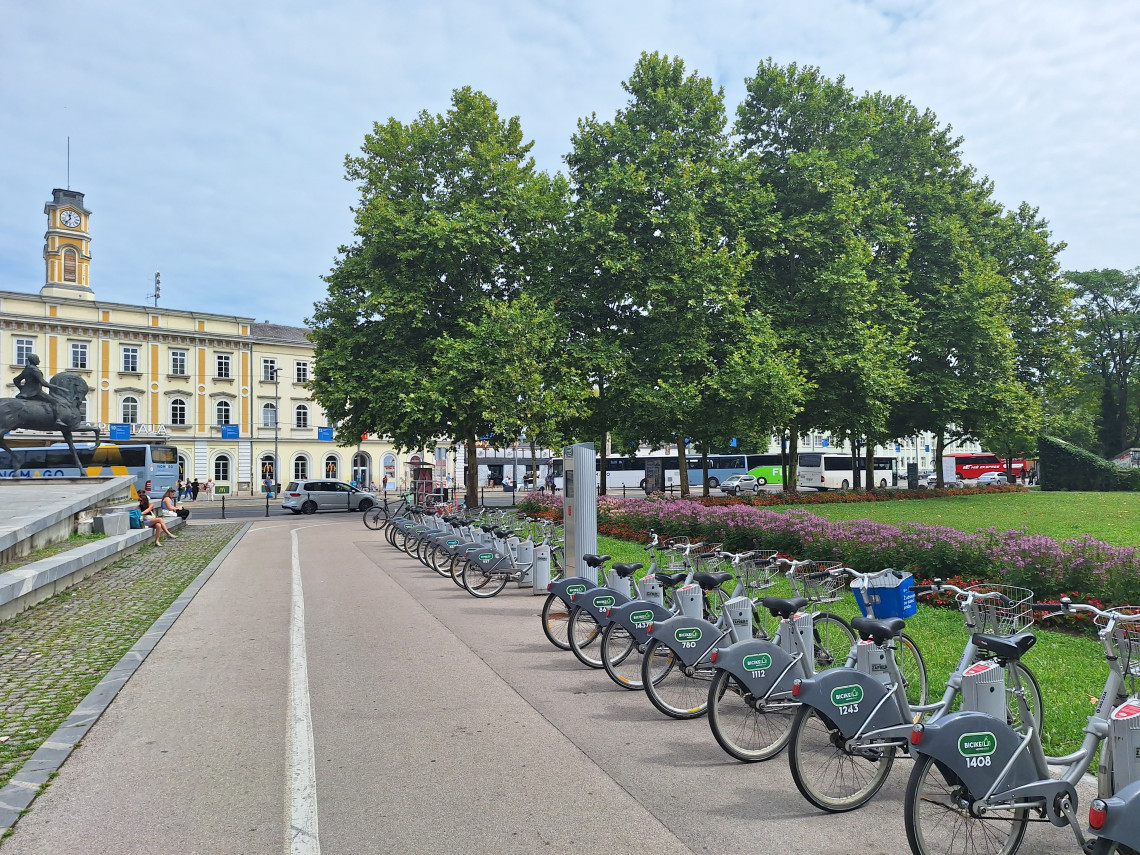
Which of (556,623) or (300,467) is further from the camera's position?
(300,467)

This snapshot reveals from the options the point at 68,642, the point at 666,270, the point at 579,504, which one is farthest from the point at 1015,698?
the point at 666,270

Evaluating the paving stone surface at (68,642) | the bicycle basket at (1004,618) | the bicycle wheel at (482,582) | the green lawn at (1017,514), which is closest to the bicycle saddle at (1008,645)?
the bicycle basket at (1004,618)

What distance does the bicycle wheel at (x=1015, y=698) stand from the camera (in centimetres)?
390

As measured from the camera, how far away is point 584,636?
7824mm

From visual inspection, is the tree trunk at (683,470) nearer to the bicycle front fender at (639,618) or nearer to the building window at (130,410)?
the bicycle front fender at (639,618)

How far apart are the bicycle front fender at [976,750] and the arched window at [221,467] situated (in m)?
66.1

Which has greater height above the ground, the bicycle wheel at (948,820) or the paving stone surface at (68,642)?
the bicycle wheel at (948,820)

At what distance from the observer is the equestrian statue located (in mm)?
23609

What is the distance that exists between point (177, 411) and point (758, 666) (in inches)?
2544

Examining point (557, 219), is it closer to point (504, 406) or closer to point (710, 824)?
point (504, 406)

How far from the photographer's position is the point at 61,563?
12.0 metres

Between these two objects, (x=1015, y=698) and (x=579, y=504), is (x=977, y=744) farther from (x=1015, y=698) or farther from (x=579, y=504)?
(x=579, y=504)

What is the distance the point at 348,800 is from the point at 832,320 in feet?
82.7

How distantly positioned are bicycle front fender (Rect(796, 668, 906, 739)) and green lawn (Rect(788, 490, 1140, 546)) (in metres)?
10.7
